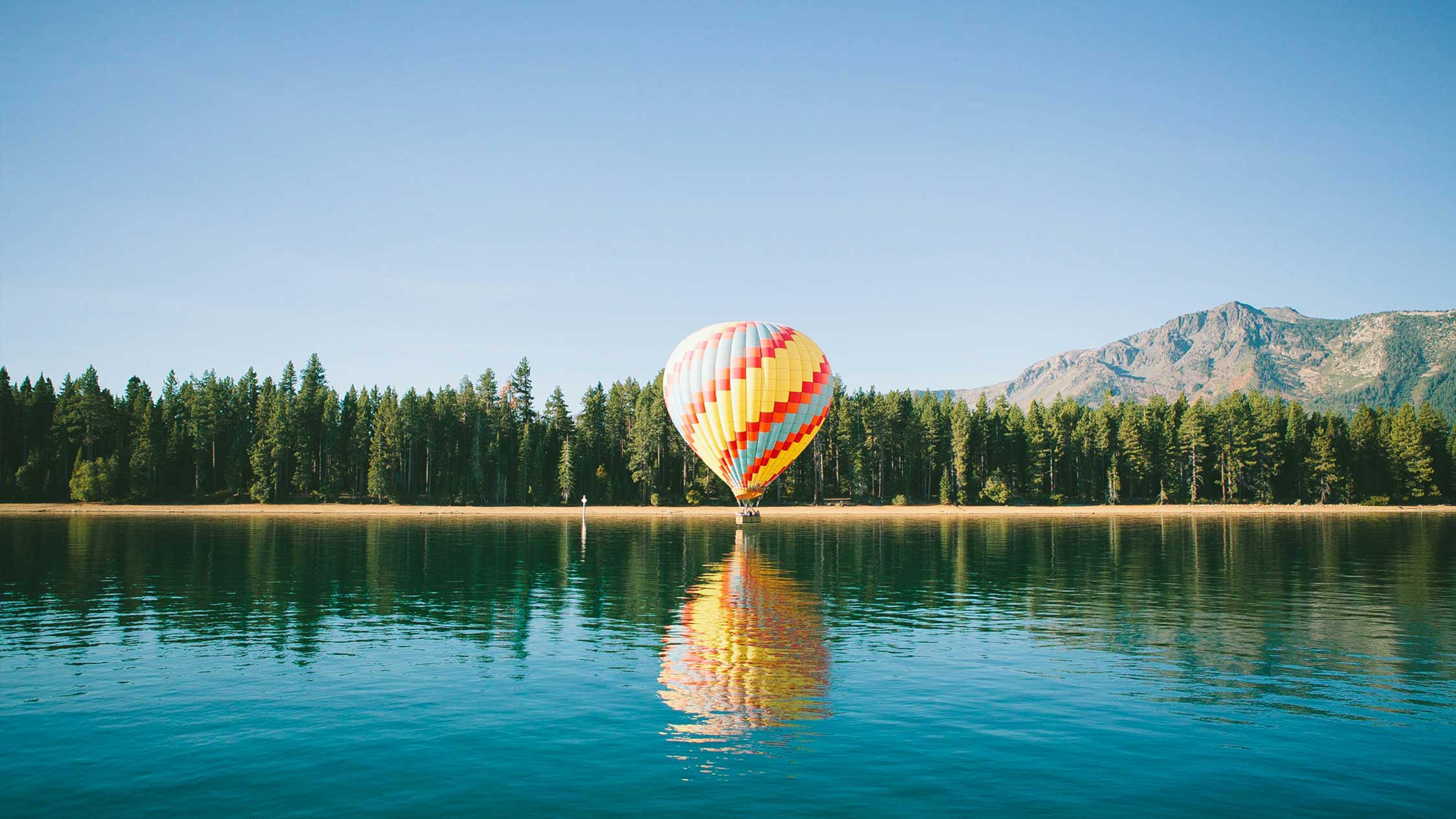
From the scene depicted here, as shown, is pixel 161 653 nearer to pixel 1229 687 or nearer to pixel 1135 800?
pixel 1135 800

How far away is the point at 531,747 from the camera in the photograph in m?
17.3

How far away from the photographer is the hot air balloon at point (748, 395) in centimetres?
6888

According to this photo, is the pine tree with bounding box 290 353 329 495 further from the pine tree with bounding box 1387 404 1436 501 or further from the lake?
the pine tree with bounding box 1387 404 1436 501

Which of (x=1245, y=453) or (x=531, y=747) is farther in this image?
(x=1245, y=453)

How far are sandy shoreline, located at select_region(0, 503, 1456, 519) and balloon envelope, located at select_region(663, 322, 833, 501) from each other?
123ft

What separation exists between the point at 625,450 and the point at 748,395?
2736 inches

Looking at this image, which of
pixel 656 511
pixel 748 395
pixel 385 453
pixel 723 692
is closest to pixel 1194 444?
pixel 656 511

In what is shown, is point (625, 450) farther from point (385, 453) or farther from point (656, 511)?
point (385, 453)

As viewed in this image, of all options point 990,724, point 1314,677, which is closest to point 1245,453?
point 1314,677

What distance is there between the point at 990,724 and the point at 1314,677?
10995 mm

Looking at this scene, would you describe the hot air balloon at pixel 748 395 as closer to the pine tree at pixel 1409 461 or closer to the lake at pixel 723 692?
the lake at pixel 723 692

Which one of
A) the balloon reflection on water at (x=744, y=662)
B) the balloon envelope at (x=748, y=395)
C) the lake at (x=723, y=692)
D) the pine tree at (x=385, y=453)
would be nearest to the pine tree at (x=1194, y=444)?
the balloon envelope at (x=748, y=395)

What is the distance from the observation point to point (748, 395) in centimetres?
6875

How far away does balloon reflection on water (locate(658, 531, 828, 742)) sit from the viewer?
64.3ft
